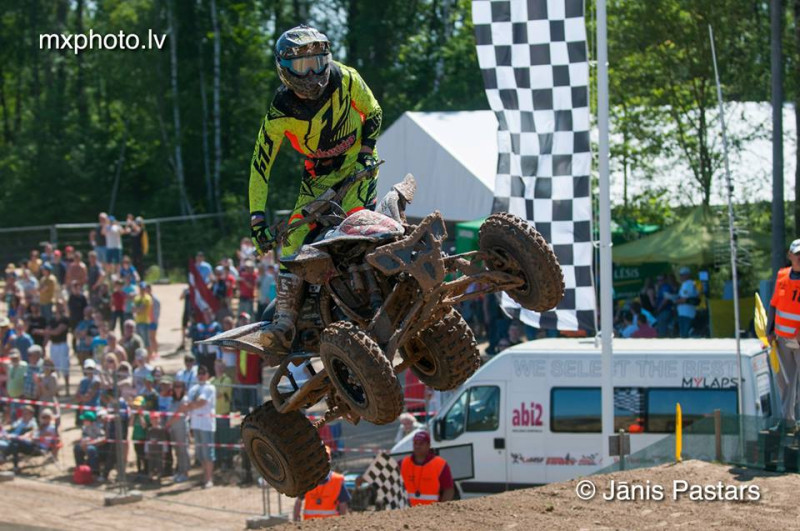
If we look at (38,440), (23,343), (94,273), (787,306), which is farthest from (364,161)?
(94,273)

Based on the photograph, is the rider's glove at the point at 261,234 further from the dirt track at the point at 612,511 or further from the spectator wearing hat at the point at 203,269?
the spectator wearing hat at the point at 203,269

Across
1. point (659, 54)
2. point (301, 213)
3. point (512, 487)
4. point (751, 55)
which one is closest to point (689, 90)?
point (659, 54)

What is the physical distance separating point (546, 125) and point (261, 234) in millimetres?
4455

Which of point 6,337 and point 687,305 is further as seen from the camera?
point 6,337

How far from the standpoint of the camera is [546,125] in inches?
431

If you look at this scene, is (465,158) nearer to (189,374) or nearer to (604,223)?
(189,374)

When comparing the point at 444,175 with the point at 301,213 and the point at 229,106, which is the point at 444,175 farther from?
the point at 229,106

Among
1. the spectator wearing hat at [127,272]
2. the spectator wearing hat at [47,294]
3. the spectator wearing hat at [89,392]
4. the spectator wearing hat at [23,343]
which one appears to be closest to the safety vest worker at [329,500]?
the spectator wearing hat at [89,392]

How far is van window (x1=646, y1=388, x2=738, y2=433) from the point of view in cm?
1214

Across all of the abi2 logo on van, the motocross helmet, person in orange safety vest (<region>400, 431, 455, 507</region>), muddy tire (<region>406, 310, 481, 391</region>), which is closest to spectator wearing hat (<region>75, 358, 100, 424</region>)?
person in orange safety vest (<region>400, 431, 455, 507</region>)

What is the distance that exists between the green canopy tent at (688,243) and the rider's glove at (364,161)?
1015cm

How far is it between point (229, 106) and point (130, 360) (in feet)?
61.4

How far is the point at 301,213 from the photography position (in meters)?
7.23

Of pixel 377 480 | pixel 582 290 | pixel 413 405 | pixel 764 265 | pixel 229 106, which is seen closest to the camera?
pixel 582 290
